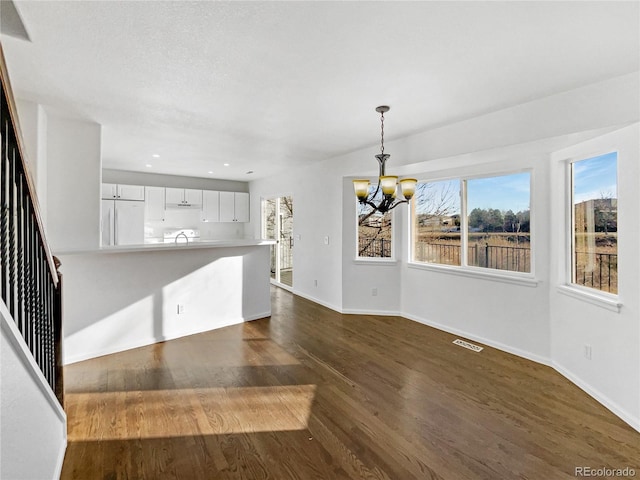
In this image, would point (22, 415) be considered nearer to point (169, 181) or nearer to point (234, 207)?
point (169, 181)

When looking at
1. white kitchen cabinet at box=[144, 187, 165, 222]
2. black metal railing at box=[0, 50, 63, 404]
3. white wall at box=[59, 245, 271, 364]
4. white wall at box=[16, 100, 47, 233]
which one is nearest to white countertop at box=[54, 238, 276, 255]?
white wall at box=[59, 245, 271, 364]

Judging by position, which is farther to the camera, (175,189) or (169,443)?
(175,189)

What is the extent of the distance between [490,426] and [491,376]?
0.81m

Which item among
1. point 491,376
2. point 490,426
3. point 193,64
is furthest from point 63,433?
point 491,376

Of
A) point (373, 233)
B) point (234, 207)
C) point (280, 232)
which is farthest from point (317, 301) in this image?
point (234, 207)

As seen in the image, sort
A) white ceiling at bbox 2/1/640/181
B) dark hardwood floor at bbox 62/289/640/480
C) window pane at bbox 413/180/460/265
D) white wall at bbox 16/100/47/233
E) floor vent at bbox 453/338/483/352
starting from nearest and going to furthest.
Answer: white ceiling at bbox 2/1/640/181 → dark hardwood floor at bbox 62/289/640/480 → white wall at bbox 16/100/47/233 → floor vent at bbox 453/338/483/352 → window pane at bbox 413/180/460/265

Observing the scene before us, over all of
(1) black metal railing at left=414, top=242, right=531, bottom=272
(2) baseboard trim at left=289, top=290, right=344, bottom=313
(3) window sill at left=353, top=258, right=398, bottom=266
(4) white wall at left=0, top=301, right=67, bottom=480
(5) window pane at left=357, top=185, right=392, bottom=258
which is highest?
(5) window pane at left=357, top=185, right=392, bottom=258

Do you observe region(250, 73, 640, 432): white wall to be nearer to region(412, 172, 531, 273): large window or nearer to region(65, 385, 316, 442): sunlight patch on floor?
region(412, 172, 531, 273): large window

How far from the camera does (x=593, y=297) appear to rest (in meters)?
2.61

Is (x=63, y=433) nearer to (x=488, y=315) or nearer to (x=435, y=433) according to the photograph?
(x=435, y=433)

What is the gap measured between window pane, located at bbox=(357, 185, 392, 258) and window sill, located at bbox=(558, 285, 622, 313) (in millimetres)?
2193

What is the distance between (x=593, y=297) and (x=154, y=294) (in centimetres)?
433

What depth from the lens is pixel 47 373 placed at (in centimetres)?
174

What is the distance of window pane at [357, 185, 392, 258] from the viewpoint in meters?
4.70
